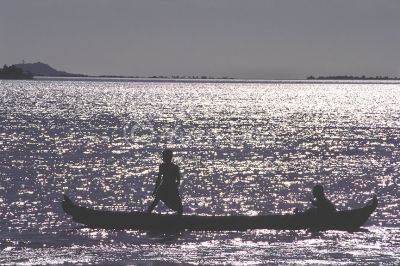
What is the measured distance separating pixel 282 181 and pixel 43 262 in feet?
76.3

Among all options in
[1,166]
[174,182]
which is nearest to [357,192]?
[174,182]

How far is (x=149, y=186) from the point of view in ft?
127

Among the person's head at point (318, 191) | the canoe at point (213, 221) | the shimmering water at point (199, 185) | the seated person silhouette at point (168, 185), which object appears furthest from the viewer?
the person's head at point (318, 191)

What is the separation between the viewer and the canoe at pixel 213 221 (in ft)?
80.1

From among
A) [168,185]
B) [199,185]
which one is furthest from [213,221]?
[199,185]

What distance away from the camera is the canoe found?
24.4 m

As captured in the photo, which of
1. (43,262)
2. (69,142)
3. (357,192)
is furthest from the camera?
(69,142)

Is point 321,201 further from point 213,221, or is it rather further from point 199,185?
point 199,185

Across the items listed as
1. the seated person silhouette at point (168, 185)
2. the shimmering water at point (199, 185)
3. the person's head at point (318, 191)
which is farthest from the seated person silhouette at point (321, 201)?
Result: the seated person silhouette at point (168, 185)

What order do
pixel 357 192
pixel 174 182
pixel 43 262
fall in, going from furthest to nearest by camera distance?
pixel 357 192, pixel 174 182, pixel 43 262

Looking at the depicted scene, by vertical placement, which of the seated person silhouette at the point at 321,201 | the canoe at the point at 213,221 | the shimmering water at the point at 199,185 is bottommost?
the shimmering water at the point at 199,185

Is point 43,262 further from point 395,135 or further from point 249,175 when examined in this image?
point 395,135

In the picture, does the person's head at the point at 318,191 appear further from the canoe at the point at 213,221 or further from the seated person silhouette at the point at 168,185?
the seated person silhouette at the point at 168,185

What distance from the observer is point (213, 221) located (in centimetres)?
2452
